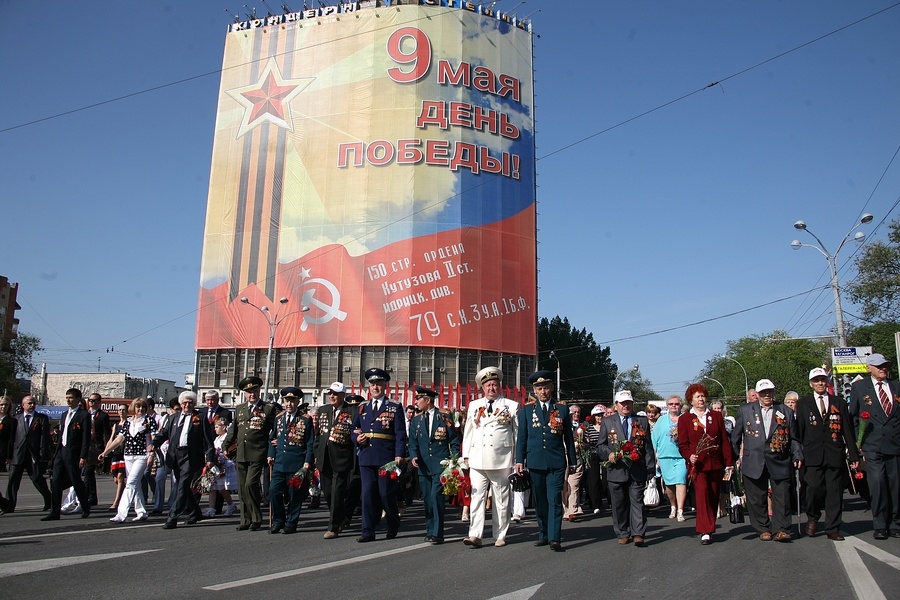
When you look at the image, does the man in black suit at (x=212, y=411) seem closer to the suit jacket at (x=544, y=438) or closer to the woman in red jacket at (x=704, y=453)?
the suit jacket at (x=544, y=438)

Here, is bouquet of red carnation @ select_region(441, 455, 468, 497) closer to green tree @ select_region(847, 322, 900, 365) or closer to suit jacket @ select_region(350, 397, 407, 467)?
suit jacket @ select_region(350, 397, 407, 467)

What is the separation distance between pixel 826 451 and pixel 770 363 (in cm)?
7294

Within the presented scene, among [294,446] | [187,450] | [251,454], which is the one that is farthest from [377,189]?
[294,446]

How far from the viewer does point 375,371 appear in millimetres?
9047

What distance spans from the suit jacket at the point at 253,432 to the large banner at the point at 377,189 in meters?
35.5

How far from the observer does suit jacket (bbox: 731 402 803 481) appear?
8359 millimetres

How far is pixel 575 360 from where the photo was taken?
68250mm

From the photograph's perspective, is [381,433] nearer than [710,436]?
No

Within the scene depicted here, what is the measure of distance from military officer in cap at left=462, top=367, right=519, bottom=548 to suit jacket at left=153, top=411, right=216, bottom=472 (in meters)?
4.12

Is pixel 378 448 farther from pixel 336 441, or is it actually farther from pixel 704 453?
pixel 704 453

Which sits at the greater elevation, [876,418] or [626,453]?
[876,418]

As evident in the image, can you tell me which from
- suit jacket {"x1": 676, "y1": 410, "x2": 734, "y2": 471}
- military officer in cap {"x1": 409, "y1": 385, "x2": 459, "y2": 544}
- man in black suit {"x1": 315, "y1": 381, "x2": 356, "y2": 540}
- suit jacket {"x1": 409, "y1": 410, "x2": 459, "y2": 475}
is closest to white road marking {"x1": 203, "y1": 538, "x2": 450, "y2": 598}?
military officer in cap {"x1": 409, "y1": 385, "x2": 459, "y2": 544}

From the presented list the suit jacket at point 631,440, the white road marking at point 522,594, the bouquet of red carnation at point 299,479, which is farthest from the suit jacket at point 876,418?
the bouquet of red carnation at point 299,479

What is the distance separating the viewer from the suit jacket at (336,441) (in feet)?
29.8
